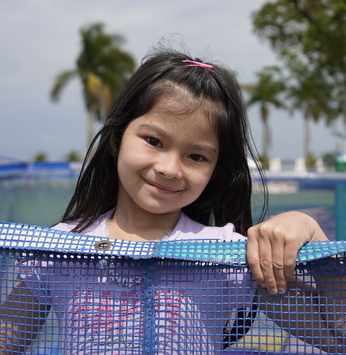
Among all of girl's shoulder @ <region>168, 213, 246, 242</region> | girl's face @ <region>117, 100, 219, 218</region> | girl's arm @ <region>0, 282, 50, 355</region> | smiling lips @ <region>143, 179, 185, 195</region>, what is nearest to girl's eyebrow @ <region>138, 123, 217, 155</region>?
girl's face @ <region>117, 100, 219, 218</region>

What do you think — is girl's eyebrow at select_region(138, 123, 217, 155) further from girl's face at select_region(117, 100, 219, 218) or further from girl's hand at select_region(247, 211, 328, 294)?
girl's hand at select_region(247, 211, 328, 294)

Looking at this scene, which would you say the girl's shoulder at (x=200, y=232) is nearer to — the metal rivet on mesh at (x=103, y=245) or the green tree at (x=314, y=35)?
the metal rivet on mesh at (x=103, y=245)

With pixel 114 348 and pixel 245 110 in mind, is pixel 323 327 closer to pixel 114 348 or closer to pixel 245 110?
pixel 114 348

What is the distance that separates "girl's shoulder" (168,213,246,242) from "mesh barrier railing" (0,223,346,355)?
41cm

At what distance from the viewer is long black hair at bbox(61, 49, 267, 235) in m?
1.78

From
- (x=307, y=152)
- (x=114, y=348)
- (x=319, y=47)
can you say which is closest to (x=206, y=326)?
(x=114, y=348)

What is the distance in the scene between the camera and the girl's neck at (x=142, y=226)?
183 cm

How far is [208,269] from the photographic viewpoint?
127 centimetres

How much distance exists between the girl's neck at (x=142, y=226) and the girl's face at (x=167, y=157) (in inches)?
4.2

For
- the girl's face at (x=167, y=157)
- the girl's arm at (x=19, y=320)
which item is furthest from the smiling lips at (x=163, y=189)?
the girl's arm at (x=19, y=320)

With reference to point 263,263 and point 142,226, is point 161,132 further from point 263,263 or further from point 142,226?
point 263,263

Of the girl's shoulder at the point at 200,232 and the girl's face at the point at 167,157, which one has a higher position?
the girl's face at the point at 167,157

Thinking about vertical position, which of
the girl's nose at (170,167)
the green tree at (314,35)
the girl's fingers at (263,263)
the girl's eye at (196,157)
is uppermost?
the green tree at (314,35)

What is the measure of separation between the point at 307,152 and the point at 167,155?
43.9 m
